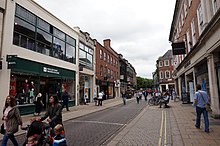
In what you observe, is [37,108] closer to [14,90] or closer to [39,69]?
[14,90]

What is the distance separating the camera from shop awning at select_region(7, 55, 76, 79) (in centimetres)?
1120

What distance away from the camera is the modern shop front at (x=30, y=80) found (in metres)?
12.2

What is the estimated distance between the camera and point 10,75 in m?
11.8

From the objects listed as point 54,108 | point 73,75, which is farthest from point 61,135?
point 73,75

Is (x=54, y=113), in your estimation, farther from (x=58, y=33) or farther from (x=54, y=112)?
(x=58, y=33)

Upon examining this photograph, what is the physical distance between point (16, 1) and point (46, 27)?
12.0 feet

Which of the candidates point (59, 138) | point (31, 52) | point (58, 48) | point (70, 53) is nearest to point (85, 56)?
point (70, 53)

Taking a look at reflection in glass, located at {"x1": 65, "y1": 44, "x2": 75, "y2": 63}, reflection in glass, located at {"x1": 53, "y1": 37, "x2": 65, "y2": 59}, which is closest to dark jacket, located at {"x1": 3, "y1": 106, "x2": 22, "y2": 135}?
reflection in glass, located at {"x1": 53, "y1": 37, "x2": 65, "y2": 59}

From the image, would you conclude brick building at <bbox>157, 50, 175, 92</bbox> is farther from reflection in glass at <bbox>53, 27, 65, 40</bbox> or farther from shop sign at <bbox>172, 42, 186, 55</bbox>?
reflection in glass at <bbox>53, 27, 65, 40</bbox>

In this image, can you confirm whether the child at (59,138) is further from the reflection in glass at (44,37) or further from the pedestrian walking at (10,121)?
the reflection in glass at (44,37)

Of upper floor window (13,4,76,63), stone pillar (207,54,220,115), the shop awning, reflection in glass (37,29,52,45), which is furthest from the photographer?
reflection in glass (37,29,52,45)

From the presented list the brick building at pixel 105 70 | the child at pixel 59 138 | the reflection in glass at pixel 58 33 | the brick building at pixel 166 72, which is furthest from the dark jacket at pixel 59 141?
the brick building at pixel 166 72

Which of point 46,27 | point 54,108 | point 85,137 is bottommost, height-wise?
point 85,137

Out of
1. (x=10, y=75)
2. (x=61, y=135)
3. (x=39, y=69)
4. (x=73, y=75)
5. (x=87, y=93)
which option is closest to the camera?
(x=61, y=135)
